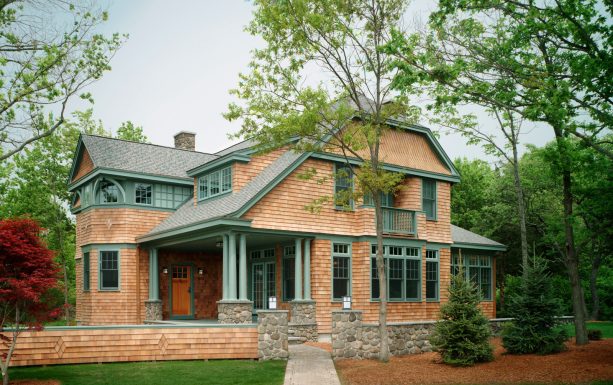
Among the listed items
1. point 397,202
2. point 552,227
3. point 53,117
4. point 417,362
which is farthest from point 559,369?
point 53,117

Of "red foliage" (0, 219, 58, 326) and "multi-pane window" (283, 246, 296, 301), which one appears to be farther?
"multi-pane window" (283, 246, 296, 301)

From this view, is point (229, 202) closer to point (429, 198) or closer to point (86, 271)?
point (86, 271)

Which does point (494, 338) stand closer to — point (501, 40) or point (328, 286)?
point (328, 286)

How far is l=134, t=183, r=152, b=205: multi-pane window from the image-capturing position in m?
22.3

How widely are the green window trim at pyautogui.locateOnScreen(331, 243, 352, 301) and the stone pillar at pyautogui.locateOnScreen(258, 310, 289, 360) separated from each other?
541 centimetres

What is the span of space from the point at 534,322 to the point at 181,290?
13.7 meters

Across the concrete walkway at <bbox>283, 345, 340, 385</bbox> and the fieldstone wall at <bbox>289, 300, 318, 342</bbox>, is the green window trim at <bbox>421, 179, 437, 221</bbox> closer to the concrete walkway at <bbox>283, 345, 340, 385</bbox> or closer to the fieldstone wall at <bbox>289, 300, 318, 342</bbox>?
the fieldstone wall at <bbox>289, 300, 318, 342</bbox>

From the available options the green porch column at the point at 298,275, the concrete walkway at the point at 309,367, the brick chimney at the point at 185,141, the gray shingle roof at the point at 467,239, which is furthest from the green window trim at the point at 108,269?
the gray shingle roof at the point at 467,239

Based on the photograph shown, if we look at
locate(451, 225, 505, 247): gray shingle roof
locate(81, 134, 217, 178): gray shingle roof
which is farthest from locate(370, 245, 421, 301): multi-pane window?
locate(81, 134, 217, 178): gray shingle roof

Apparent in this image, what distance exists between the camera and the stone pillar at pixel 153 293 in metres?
21.5

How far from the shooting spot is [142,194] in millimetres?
22438

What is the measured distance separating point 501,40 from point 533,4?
339 cm

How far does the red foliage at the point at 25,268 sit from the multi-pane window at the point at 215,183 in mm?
9205

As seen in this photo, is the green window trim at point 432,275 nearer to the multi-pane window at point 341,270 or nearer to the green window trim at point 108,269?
the multi-pane window at point 341,270
